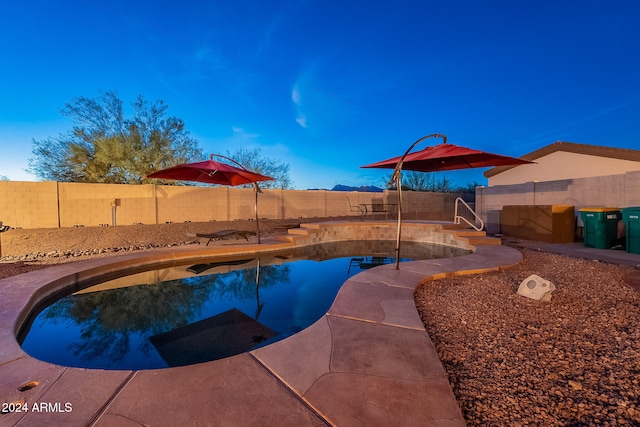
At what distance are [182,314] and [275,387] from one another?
229cm

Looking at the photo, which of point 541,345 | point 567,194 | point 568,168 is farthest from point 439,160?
point 568,168

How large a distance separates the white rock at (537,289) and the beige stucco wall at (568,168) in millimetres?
9153

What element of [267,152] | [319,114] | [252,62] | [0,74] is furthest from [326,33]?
[0,74]

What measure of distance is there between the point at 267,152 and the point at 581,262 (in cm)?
1894

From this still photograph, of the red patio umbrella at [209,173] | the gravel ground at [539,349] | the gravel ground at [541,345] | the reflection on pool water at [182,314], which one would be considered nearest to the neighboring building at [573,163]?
the gravel ground at [541,345]

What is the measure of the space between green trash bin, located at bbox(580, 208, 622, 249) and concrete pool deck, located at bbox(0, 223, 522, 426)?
21.7 ft

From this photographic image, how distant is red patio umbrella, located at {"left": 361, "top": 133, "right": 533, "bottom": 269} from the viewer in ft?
14.2

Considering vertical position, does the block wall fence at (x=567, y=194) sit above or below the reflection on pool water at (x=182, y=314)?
above

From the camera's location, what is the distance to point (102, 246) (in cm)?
781

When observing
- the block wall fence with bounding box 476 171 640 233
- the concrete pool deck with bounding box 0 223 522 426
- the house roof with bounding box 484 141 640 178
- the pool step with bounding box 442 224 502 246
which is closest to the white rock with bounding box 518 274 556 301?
the concrete pool deck with bounding box 0 223 522 426

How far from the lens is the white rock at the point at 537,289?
3070 millimetres

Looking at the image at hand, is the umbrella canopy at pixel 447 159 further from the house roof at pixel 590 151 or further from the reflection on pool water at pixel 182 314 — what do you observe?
the house roof at pixel 590 151

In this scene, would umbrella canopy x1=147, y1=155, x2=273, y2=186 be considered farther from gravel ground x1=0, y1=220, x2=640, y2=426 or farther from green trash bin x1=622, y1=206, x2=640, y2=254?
green trash bin x1=622, y1=206, x2=640, y2=254

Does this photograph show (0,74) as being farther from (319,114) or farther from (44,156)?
(319,114)
